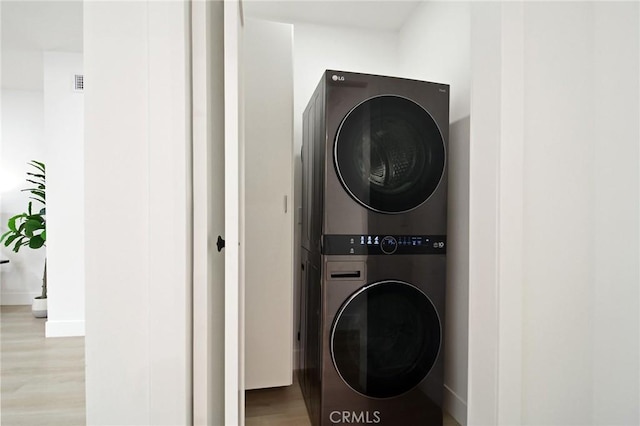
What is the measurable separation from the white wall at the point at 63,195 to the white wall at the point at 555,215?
342 cm

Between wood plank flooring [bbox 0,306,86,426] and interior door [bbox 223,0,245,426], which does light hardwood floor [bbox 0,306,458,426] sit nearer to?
wood plank flooring [bbox 0,306,86,426]

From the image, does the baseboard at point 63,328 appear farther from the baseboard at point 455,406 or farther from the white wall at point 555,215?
the white wall at point 555,215

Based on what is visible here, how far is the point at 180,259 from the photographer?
84 centimetres

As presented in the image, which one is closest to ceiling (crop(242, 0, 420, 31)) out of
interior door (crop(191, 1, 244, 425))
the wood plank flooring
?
interior door (crop(191, 1, 244, 425))

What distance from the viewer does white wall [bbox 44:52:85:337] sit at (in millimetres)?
3119

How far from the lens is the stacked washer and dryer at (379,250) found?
5.23 ft

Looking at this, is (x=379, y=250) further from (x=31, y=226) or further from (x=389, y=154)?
(x=31, y=226)

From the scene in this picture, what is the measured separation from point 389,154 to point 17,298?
16.1ft

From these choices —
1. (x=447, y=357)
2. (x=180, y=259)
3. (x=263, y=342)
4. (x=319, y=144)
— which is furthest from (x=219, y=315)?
(x=447, y=357)

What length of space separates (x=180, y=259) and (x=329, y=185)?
0.88m

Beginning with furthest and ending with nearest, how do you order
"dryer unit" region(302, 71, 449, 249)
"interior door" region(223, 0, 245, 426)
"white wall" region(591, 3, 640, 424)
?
1. "dryer unit" region(302, 71, 449, 249)
2. "white wall" region(591, 3, 640, 424)
3. "interior door" region(223, 0, 245, 426)

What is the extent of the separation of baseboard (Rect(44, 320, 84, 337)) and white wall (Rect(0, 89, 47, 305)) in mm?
1444

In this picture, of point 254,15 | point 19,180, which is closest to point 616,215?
point 254,15

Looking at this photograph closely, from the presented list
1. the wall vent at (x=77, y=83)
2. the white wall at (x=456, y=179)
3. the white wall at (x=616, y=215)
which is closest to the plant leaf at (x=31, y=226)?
the wall vent at (x=77, y=83)
